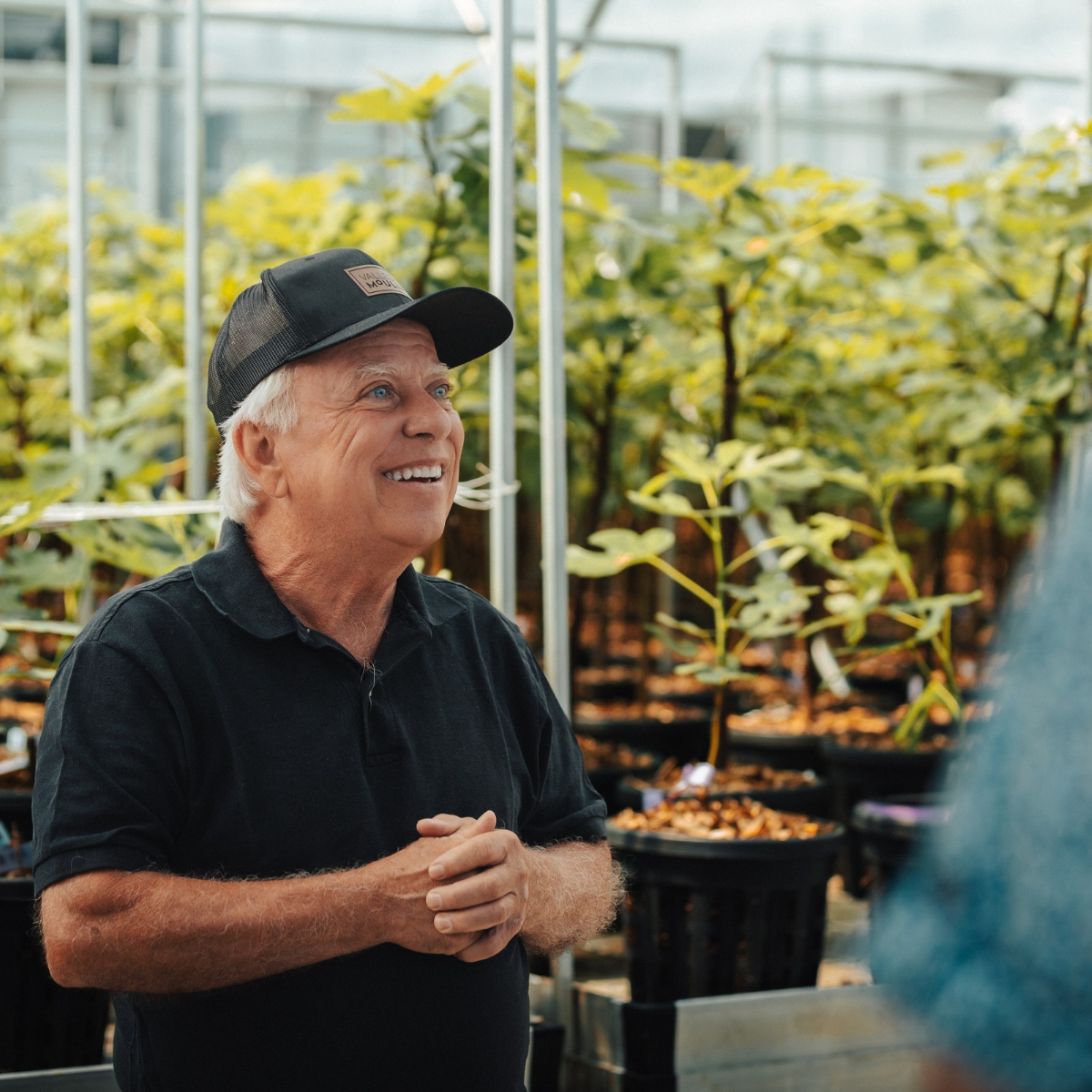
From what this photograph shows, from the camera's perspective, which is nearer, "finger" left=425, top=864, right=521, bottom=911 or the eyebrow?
"finger" left=425, top=864, right=521, bottom=911

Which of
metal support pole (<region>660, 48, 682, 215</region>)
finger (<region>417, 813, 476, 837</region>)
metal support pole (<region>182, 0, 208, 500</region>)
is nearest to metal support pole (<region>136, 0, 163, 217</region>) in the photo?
metal support pole (<region>660, 48, 682, 215</region>)

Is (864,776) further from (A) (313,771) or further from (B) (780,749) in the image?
(A) (313,771)

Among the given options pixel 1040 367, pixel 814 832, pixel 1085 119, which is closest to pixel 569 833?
pixel 814 832

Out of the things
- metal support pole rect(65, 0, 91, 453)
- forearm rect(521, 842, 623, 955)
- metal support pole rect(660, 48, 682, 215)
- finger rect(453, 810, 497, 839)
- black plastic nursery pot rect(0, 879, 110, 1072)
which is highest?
metal support pole rect(660, 48, 682, 215)

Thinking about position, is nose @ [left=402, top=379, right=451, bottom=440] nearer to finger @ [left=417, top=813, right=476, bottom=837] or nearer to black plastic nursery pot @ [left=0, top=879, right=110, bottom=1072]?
finger @ [left=417, top=813, right=476, bottom=837]

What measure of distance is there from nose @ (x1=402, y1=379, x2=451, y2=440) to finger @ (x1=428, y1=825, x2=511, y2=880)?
1.29ft

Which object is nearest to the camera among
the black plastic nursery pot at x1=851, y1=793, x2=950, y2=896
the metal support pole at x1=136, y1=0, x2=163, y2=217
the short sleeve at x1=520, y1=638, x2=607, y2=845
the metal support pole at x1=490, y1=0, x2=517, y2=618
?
the short sleeve at x1=520, y1=638, x2=607, y2=845

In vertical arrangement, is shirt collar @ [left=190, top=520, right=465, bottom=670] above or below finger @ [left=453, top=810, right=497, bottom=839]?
above

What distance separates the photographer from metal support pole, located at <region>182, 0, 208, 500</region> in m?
2.18

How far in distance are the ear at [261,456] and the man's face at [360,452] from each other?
0.04 ft

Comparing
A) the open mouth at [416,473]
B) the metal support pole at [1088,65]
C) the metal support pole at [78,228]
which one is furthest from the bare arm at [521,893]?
the metal support pole at [1088,65]

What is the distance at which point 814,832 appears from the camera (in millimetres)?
1922

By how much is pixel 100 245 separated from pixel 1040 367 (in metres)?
2.43

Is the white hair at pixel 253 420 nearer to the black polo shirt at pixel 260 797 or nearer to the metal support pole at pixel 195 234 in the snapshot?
the black polo shirt at pixel 260 797
